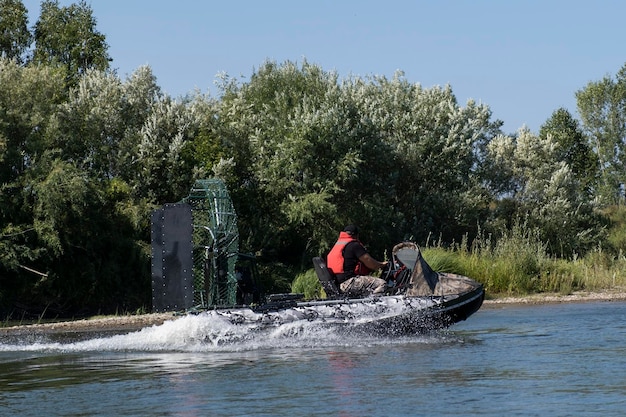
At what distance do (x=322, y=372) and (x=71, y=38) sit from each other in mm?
42688

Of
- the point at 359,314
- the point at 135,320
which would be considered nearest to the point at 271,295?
the point at 359,314

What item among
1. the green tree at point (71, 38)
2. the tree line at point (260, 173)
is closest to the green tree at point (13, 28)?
the green tree at point (71, 38)

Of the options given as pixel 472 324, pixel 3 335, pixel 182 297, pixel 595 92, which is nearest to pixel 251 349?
pixel 182 297

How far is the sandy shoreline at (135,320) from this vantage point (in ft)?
90.1

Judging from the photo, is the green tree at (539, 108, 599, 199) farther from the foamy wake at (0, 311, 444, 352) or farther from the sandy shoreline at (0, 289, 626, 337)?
the foamy wake at (0, 311, 444, 352)

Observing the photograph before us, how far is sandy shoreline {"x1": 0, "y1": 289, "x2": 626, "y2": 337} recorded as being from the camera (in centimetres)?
2745

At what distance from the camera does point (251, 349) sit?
19.0 metres

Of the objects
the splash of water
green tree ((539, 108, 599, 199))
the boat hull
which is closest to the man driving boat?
the boat hull

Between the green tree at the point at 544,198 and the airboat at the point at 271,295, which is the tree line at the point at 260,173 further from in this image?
the airboat at the point at 271,295

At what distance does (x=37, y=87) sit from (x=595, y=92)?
44.5 meters

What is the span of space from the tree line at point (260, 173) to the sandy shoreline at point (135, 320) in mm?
2148

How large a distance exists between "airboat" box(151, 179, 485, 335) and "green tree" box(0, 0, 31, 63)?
35.0 meters

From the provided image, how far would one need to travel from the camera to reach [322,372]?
15680mm

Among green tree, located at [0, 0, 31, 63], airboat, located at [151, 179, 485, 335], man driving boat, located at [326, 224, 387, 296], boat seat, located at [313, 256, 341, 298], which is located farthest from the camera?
green tree, located at [0, 0, 31, 63]
